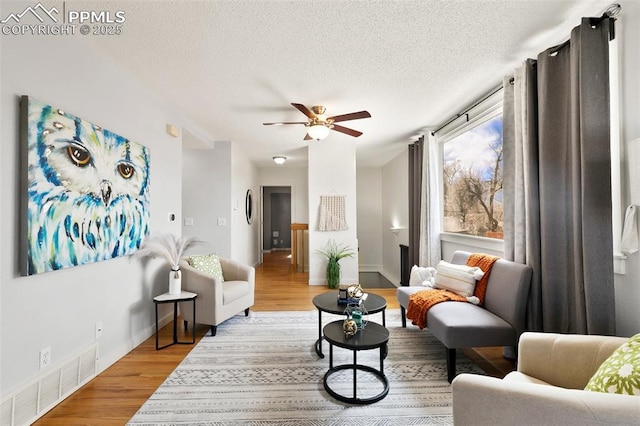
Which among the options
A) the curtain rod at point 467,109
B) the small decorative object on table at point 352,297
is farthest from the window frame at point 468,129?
the small decorative object on table at point 352,297

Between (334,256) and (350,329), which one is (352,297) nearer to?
(350,329)

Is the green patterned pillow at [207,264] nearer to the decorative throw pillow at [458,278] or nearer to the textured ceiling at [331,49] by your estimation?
the textured ceiling at [331,49]

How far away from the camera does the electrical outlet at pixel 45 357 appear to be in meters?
1.72

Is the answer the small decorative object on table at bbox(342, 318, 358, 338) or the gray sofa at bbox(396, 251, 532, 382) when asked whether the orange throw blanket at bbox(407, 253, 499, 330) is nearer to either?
the gray sofa at bbox(396, 251, 532, 382)

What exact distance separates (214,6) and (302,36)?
594 mm

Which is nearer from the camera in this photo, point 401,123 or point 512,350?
point 512,350

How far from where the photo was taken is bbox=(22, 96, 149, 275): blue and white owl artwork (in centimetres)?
166

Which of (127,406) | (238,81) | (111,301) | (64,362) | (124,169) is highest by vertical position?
(238,81)

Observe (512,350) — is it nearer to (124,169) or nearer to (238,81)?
(238,81)

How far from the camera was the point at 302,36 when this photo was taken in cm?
198

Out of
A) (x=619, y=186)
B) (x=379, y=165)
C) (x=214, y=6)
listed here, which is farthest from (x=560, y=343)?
(x=379, y=165)

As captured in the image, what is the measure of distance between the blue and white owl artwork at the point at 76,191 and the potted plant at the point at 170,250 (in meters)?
0.12

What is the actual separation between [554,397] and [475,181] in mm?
2866

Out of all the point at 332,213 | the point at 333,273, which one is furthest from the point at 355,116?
the point at 333,273
